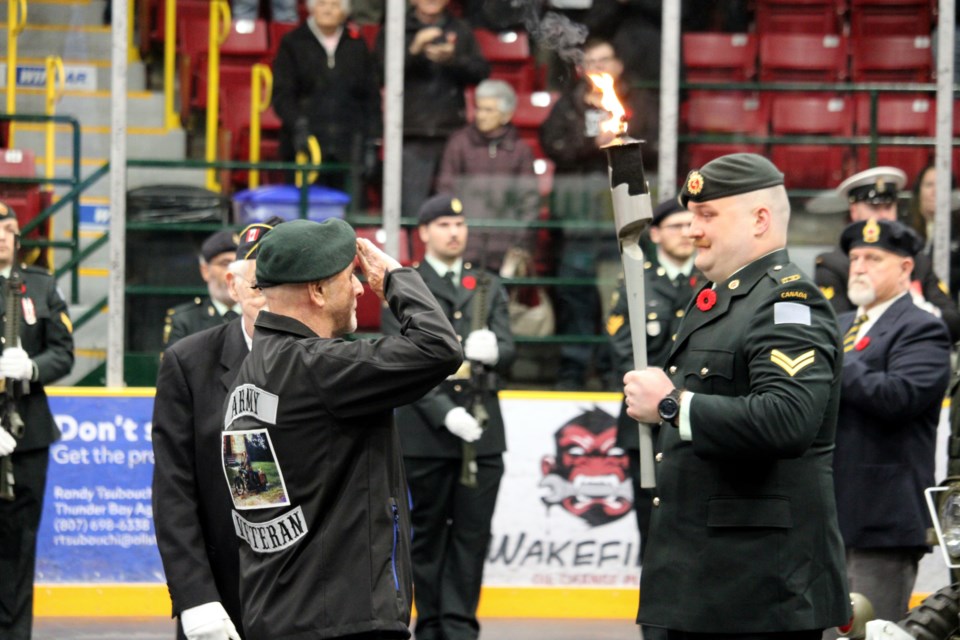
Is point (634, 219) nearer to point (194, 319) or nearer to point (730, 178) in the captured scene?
point (730, 178)

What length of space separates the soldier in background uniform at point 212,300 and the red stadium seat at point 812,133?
11.7 feet

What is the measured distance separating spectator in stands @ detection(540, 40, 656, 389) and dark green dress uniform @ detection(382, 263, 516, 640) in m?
1.48

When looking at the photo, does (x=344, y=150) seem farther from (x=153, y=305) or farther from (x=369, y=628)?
(x=369, y=628)

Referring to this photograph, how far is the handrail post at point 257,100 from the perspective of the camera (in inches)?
368

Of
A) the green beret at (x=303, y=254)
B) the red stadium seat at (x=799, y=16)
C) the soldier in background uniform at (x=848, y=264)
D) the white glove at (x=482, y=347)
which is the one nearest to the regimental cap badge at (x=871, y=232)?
the soldier in background uniform at (x=848, y=264)

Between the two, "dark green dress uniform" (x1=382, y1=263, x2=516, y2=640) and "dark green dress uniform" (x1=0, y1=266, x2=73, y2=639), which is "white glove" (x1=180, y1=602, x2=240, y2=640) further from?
"dark green dress uniform" (x1=382, y1=263, x2=516, y2=640)

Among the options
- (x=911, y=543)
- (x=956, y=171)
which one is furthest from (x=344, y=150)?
(x=911, y=543)

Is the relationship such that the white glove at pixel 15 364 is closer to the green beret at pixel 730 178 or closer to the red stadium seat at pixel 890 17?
the green beret at pixel 730 178

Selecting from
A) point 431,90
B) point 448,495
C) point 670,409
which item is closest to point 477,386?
point 448,495

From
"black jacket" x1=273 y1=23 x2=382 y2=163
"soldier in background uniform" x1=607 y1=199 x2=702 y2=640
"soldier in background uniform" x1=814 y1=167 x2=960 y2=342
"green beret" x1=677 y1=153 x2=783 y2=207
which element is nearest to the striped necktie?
"soldier in background uniform" x1=814 y1=167 x2=960 y2=342

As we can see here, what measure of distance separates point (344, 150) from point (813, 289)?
556cm

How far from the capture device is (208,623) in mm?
4172

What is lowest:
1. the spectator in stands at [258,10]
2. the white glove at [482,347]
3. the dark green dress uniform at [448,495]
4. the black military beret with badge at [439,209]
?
the dark green dress uniform at [448,495]

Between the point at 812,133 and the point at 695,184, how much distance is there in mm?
5569
